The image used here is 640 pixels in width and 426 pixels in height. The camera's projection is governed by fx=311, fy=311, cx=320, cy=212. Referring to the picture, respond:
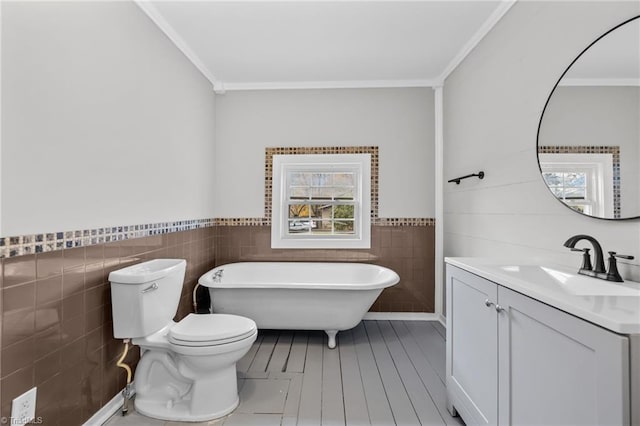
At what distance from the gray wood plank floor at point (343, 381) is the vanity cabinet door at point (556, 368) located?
0.75 m

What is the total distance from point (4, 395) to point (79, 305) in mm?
435

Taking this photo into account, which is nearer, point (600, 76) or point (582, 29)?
point (600, 76)

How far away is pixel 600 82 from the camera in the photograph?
1.37 m

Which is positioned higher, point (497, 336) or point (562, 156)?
point (562, 156)

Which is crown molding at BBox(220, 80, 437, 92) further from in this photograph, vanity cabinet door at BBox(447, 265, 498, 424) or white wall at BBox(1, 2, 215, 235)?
vanity cabinet door at BBox(447, 265, 498, 424)

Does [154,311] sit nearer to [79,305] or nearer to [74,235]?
[79,305]

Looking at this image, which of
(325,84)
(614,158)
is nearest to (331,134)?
(325,84)

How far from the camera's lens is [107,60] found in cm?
177

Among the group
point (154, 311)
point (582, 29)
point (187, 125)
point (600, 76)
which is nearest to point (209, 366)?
point (154, 311)

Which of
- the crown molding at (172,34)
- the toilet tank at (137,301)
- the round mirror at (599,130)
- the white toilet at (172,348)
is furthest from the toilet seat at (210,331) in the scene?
the crown molding at (172,34)

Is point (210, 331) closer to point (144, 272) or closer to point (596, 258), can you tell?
point (144, 272)

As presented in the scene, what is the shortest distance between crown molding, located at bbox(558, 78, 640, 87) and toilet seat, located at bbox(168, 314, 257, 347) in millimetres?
2123

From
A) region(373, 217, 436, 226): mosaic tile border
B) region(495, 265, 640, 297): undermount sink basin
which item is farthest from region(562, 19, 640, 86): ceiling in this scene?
region(373, 217, 436, 226): mosaic tile border

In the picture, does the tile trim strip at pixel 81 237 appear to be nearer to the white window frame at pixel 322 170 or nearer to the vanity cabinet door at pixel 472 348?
the white window frame at pixel 322 170
